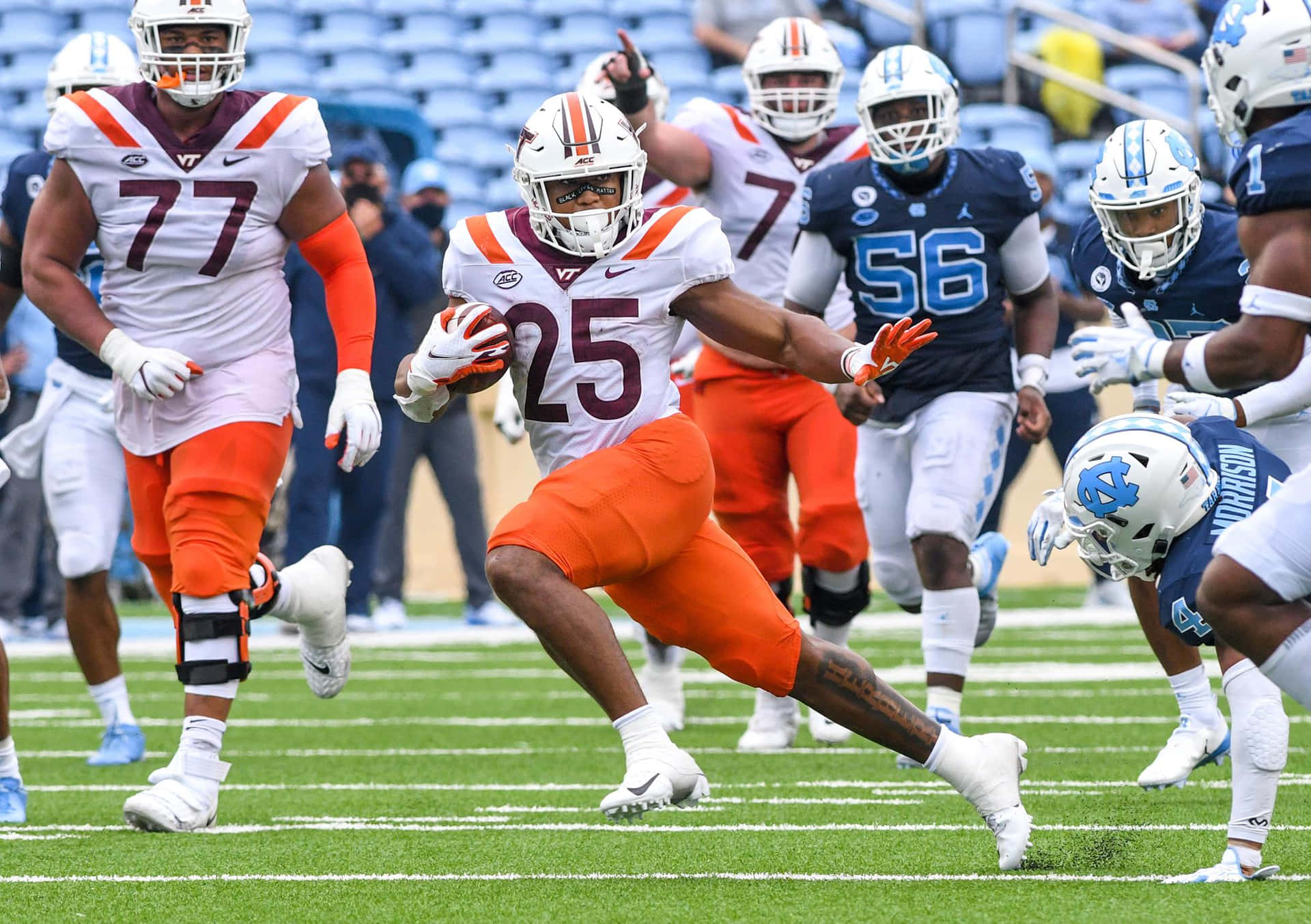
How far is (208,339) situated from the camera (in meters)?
4.80

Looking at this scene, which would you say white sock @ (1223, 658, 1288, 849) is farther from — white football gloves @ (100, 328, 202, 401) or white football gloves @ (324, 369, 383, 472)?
white football gloves @ (100, 328, 202, 401)

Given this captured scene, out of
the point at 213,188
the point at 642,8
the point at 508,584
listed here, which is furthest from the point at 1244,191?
the point at 642,8

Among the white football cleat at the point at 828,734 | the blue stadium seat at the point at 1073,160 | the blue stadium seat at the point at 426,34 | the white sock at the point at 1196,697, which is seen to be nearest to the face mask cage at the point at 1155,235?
the white sock at the point at 1196,697

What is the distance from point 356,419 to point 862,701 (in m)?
1.47

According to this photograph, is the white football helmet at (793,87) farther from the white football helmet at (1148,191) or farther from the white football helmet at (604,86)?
the white football helmet at (1148,191)

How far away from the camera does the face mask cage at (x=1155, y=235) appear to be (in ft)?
15.6

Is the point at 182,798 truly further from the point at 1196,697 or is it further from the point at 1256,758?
the point at 1196,697

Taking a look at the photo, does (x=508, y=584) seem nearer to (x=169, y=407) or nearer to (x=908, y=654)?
(x=169, y=407)

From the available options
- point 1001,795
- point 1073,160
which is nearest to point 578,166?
point 1001,795

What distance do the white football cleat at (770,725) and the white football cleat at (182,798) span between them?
1.81 metres

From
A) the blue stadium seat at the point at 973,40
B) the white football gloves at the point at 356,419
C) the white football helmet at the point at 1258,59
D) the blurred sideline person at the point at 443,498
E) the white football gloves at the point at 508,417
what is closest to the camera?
the white football helmet at the point at 1258,59

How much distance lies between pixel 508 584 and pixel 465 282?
0.67m

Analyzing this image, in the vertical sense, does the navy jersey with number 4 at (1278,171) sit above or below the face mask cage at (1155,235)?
above

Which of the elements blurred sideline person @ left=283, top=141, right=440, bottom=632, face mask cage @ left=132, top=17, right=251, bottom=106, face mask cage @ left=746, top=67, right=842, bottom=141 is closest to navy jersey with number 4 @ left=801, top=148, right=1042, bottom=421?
face mask cage @ left=746, top=67, right=842, bottom=141
